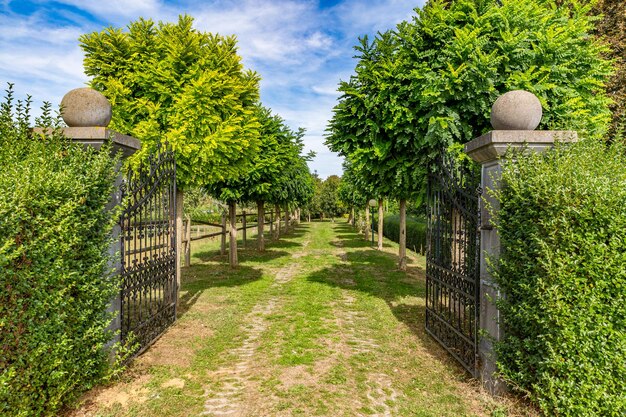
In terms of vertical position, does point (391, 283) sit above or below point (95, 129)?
below

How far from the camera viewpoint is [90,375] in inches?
149

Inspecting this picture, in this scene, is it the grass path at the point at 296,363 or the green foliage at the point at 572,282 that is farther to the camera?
the grass path at the point at 296,363

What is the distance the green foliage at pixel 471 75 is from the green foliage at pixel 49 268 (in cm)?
512

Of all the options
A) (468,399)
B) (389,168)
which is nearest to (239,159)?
(389,168)

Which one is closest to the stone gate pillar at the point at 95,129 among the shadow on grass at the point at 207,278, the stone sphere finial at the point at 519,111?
the shadow on grass at the point at 207,278

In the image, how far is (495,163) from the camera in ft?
13.8

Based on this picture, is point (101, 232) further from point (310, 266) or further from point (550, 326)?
point (310, 266)

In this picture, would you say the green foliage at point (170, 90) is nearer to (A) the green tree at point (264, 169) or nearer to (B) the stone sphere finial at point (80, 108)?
(B) the stone sphere finial at point (80, 108)

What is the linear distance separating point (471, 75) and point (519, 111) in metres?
1.99

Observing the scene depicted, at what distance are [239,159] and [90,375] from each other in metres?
5.63

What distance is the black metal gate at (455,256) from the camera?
4688 millimetres

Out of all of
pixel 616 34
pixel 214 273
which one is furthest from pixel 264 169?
pixel 616 34

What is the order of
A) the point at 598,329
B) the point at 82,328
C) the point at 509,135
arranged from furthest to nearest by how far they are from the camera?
1. the point at 509,135
2. the point at 82,328
3. the point at 598,329

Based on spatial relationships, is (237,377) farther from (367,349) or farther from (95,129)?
(95,129)
